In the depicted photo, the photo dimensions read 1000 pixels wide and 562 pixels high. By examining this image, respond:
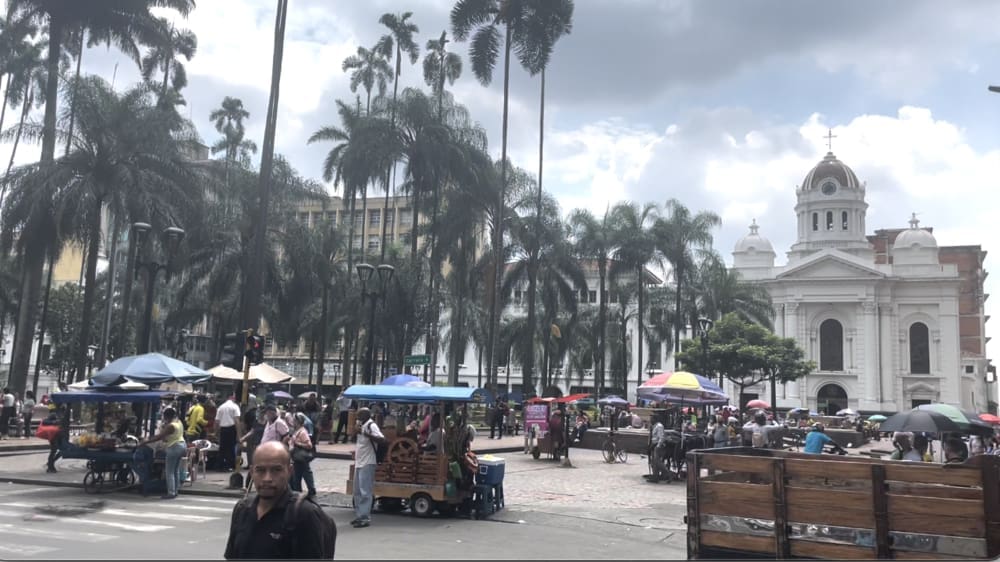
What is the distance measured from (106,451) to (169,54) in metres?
27.3

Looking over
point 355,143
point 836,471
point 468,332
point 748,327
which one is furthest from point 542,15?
point 836,471

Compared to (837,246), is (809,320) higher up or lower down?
lower down

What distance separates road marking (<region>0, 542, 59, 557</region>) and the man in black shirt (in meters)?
6.95

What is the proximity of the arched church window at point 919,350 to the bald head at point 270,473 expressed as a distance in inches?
2954

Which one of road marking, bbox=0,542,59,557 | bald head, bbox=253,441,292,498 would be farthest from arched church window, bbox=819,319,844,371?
bald head, bbox=253,441,292,498

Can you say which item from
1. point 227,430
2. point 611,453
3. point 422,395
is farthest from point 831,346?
point 422,395

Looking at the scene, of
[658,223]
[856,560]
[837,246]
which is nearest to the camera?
[856,560]

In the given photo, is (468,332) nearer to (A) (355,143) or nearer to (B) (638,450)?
(A) (355,143)

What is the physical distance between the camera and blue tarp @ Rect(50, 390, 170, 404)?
15938 millimetres

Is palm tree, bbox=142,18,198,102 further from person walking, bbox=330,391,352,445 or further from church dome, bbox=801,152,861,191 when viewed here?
church dome, bbox=801,152,861,191

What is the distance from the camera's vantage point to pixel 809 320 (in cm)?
7212

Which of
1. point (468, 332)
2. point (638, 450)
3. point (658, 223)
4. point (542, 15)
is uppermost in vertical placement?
point (542, 15)

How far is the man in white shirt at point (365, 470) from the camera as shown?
11.8 metres

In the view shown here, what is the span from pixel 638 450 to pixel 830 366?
4827 centimetres
